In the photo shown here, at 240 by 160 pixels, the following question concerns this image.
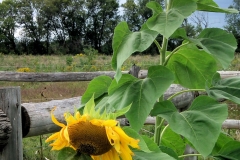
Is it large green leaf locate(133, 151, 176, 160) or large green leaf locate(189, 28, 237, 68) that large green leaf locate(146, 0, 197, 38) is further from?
large green leaf locate(133, 151, 176, 160)

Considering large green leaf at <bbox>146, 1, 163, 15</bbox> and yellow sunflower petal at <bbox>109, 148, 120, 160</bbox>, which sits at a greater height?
large green leaf at <bbox>146, 1, 163, 15</bbox>

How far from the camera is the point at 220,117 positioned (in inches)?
30.6

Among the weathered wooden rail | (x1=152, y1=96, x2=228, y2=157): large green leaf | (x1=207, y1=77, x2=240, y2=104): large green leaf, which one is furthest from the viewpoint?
the weathered wooden rail

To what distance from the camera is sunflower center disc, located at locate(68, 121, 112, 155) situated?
49cm

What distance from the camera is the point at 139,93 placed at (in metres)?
0.79

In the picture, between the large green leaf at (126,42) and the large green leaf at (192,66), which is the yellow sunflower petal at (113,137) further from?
the large green leaf at (192,66)

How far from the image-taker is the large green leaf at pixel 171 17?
739 mm

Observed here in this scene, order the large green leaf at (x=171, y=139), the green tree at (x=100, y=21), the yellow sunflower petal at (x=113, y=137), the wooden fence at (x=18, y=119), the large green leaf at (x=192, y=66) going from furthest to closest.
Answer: the green tree at (x=100, y=21)
the wooden fence at (x=18, y=119)
the large green leaf at (x=171, y=139)
the large green leaf at (x=192, y=66)
the yellow sunflower petal at (x=113, y=137)

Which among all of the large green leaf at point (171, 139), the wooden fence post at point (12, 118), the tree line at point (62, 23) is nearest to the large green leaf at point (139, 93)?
the large green leaf at point (171, 139)

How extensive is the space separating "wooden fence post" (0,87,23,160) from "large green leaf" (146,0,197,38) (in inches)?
30.8

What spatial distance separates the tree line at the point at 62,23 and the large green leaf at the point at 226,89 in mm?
25867

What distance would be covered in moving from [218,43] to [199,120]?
0.62ft

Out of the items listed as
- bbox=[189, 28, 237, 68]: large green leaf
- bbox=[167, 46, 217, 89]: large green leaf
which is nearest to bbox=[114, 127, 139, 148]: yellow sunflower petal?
bbox=[189, 28, 237, 68]: large green leaf

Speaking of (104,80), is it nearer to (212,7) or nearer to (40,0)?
(212,7)
